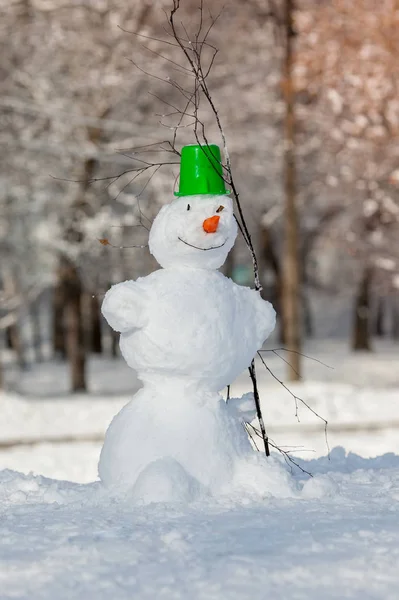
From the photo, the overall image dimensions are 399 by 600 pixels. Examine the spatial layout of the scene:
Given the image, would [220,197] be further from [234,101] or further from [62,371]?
[62,371]

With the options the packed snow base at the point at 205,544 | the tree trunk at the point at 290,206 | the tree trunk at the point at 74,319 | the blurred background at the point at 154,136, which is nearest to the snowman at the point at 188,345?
the packed snow base at the point at 205,544

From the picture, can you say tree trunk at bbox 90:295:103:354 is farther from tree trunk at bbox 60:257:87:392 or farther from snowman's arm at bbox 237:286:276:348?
snowman's arm at bbox 237:286:276:348

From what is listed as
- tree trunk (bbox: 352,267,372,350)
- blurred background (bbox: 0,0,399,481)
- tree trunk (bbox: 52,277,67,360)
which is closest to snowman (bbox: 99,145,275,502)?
blurred background (bbox: 0,0,399,481)

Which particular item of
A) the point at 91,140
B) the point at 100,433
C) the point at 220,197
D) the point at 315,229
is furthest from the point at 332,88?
the point at 220,197

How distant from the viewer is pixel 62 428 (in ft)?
41.5

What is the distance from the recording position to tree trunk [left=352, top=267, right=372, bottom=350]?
24.9 metres

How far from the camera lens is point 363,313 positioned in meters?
25.9

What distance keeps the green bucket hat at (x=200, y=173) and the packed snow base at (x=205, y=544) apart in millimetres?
1565

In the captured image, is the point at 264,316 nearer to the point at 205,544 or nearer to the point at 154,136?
the point at 205,544

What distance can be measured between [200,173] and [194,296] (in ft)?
2.35

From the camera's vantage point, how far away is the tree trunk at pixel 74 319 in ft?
53.2

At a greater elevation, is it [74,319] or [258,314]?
[258,314]

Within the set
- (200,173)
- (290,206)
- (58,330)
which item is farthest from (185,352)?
(58,330)

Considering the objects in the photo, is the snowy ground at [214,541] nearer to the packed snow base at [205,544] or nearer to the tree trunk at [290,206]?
the packed snow base at [205,544]
